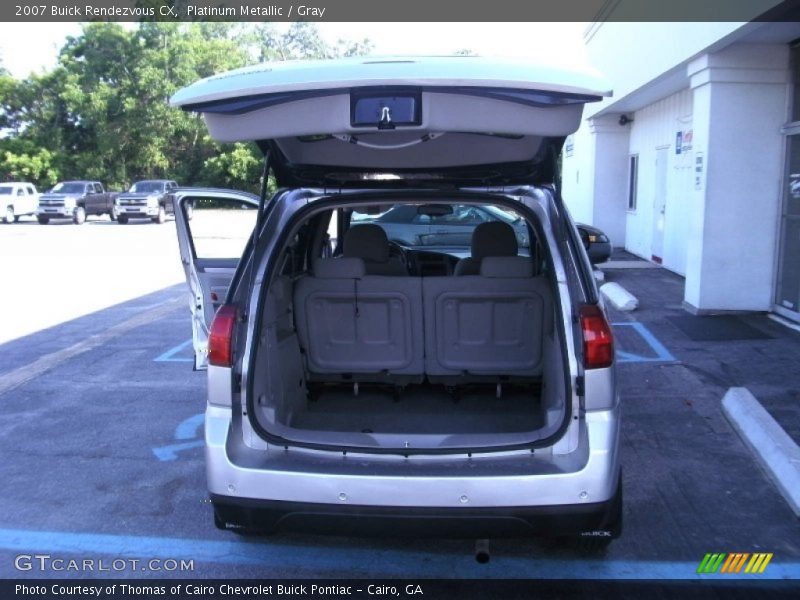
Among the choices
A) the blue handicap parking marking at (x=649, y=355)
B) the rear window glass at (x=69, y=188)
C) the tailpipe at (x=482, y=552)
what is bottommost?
the blue handicap parking marking at (x=649, y=355)

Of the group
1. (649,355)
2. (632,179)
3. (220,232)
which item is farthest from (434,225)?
(220,232)

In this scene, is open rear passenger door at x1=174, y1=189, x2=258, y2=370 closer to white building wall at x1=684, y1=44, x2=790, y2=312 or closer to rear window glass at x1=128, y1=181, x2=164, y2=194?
white building wall at x1=684, y1=44, x2=790, y2=312

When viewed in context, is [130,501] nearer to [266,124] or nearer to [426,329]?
[426,329]

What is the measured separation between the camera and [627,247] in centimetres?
1730

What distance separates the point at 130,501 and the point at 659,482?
3086mm

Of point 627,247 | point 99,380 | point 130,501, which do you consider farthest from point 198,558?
point 627,247

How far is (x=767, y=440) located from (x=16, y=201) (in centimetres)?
3303

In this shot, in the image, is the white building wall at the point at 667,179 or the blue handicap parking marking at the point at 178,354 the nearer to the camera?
the blue handicap parking marking at the point at 178,354

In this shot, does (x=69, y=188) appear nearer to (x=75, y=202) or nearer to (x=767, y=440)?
(x=75, y=202)

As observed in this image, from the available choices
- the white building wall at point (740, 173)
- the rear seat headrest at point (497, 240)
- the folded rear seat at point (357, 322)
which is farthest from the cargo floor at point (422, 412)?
the white building wall at point (740, 173)

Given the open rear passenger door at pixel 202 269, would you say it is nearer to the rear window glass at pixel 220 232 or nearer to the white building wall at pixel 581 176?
the rear window glass at pixel 220 232

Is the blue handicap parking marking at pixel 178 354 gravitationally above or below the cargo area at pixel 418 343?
below

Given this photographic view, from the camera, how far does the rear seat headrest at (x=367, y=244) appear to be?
4.83m

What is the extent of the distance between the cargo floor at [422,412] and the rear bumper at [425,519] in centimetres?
101
